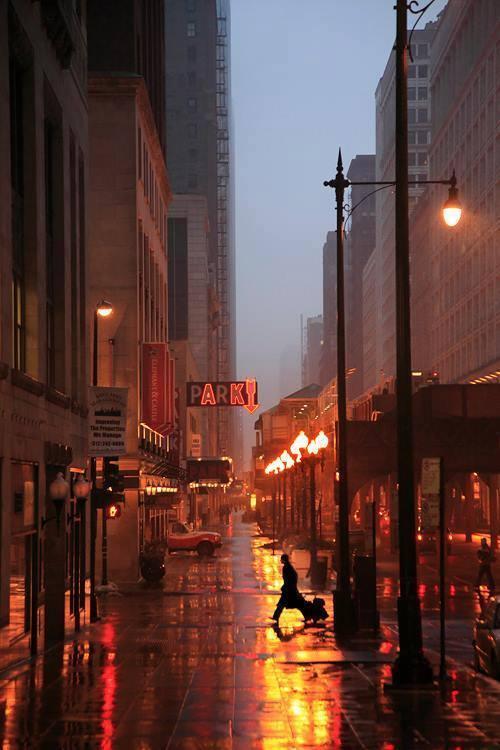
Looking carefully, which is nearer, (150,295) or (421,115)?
(150,295)

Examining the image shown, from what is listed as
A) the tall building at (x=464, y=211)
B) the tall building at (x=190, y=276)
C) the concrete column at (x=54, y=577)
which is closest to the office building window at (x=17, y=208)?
the concrete column at (x=54, y=577)

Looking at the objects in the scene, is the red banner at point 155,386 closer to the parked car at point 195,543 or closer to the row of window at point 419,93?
the parked car at point 195,543

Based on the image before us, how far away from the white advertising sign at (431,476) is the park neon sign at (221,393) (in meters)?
66.6

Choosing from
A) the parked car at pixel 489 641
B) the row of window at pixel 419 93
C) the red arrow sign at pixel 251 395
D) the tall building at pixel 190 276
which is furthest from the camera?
the row of window at pixel 419 93

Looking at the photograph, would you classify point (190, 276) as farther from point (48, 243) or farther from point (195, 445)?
point (48, 243)

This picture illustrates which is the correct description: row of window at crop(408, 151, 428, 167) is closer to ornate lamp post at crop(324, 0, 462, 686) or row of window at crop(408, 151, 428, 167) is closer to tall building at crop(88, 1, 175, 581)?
tall building at crop(88, 1, 175, 581)

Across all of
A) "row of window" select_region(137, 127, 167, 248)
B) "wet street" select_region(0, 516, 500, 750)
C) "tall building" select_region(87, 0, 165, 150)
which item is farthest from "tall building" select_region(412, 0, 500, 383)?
"wet street" select_region(0, 516, 500, 750)

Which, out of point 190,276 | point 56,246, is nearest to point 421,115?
point 190,276

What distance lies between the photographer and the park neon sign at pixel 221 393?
8788 centimetres

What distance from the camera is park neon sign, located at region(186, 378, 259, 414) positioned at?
3460 inches

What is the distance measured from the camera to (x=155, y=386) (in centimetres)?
5700

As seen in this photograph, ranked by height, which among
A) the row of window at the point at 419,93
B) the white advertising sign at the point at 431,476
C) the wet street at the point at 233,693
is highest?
the row of window at the point at 419,93

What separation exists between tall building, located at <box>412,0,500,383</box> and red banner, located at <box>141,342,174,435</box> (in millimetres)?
44873

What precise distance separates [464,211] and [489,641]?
9443 cm
